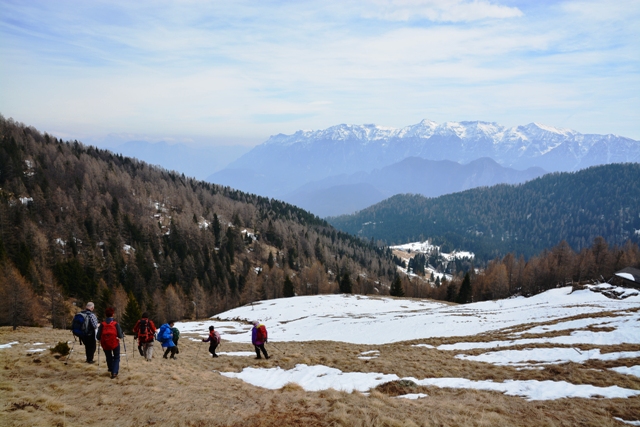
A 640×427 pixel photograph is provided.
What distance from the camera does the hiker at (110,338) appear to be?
40.5 feet

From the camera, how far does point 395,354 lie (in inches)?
824

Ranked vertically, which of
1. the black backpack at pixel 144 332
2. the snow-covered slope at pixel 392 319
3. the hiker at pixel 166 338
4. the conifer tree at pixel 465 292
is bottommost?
the conifer tree at pixel 465 292

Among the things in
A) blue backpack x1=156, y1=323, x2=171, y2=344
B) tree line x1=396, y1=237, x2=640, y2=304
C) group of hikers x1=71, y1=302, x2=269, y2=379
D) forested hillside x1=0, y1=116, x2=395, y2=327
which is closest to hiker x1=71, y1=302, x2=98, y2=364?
group of hikers x1=71, y1=302, x2=269, y2=379

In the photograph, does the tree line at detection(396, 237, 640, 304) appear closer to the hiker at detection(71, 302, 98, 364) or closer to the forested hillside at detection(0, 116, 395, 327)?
the forested hillside at detection(0, 116, 395, 327)

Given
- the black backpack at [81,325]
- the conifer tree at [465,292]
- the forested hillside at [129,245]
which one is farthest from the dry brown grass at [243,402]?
the conifer tree at [465,292]

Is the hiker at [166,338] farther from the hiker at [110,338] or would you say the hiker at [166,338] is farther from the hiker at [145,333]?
the hiker at [110,338]

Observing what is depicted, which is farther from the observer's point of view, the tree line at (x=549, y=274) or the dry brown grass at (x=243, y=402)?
the tree line at (x=549, y=274)

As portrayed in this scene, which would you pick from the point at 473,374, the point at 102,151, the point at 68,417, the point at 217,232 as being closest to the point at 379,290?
the point at 217,232

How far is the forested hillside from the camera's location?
7200cm

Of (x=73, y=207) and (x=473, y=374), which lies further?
(x=73, y=207)

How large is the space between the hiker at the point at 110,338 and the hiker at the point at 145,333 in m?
3.88

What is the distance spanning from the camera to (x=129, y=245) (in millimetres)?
109312

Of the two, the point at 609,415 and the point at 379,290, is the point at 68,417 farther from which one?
the point at 379,290

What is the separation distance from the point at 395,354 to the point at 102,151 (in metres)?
222
